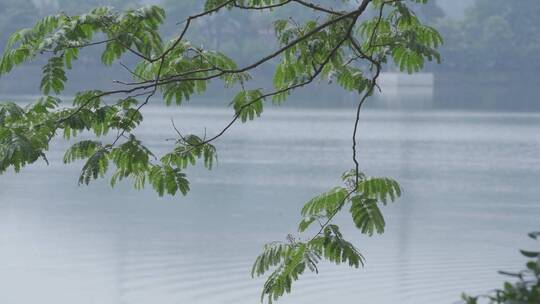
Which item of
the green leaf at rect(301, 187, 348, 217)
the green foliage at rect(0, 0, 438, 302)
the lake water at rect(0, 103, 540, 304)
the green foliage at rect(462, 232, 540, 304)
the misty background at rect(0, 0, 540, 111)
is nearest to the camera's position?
the green foliage at rect(462, 232, 540, 304)

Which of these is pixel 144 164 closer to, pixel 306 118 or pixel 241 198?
pixel 241 198

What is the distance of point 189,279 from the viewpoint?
10484mm

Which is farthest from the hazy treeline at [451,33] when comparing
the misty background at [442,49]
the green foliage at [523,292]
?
the green foliage at [523,292]

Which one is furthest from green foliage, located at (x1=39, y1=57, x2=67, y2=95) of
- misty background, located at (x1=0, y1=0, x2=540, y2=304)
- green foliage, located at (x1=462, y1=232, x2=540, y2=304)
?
green foliage, located at (x1=462, y1=232, x2=540, y2=304)

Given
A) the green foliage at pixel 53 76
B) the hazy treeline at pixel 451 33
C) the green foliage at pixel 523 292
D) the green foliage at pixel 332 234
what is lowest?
the green foliage at pixel 332 234

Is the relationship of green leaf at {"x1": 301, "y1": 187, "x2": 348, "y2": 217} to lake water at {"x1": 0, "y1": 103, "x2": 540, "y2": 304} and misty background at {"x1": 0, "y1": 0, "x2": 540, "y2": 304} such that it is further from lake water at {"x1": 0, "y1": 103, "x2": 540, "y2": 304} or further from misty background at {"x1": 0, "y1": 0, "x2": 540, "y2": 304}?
lake water at {"x1": 0, "y1": 103, "x2": 540, "y2": 304}

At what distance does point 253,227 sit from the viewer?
1341cm

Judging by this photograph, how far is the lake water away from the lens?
10109 millimetres

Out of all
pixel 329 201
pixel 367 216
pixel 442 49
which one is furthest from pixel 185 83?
pixel 442 49

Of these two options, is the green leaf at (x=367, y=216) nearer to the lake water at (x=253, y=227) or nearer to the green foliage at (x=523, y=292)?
the green foliage at (x=523, y=292)

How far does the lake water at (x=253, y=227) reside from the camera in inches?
398

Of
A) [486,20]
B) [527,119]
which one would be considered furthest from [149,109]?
[486,20]

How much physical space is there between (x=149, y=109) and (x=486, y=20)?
1644 inches

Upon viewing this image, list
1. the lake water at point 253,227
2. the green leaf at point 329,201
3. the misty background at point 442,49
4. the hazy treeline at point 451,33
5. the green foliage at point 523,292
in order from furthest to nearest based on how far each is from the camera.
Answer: the hazy treeline at point 451,33
the misty background at point 442,49
the lake water at point 253,227
the green leaf at point 329,201
the green foliage at point 523,292
